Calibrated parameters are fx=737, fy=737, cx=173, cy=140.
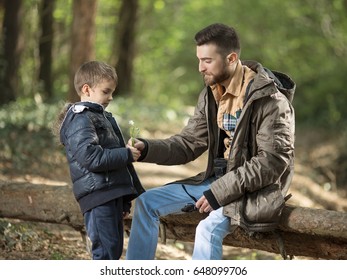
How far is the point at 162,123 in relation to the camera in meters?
17.5

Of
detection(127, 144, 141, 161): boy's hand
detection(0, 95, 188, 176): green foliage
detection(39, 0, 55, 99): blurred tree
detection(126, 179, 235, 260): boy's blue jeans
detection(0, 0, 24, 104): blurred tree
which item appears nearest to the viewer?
detection(126, 179, 235, 260): boy's blue jeans

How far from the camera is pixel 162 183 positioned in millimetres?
11883

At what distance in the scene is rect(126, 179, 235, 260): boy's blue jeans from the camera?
17.4 ft

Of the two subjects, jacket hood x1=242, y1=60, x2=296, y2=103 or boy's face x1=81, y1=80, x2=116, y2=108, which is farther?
jacket hood x1=242, y1=60, x2=296, y2=103

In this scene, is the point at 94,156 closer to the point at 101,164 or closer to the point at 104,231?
the point at 101,164

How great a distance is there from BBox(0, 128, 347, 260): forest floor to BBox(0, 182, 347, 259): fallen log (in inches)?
12.2

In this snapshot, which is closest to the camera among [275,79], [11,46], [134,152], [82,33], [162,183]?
[134,152]

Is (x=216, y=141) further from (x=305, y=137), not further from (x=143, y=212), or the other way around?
(x=305, y=137)

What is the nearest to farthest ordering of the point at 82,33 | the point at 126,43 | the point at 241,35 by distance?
the point at 82,33
the point at 126,43
the point at 241,35

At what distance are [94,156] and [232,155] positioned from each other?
42.3 inches

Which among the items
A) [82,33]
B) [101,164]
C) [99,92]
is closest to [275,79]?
[99,92]

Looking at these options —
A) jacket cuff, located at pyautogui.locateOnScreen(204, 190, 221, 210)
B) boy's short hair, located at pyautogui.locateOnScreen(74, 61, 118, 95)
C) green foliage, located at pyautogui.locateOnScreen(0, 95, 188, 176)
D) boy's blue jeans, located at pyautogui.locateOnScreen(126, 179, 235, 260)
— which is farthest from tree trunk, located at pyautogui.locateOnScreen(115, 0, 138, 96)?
jacket cuff, located at pyautogui.locateOnScreen(204, 190, 221, 210)

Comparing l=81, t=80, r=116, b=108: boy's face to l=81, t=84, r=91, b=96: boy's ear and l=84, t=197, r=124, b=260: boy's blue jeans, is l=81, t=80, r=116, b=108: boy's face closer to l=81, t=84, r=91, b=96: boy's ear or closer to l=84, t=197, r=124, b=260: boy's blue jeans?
l=81, t=84, r=91, b=96: boy's ear

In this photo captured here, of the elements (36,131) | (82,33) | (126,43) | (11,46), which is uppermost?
(82,33)
